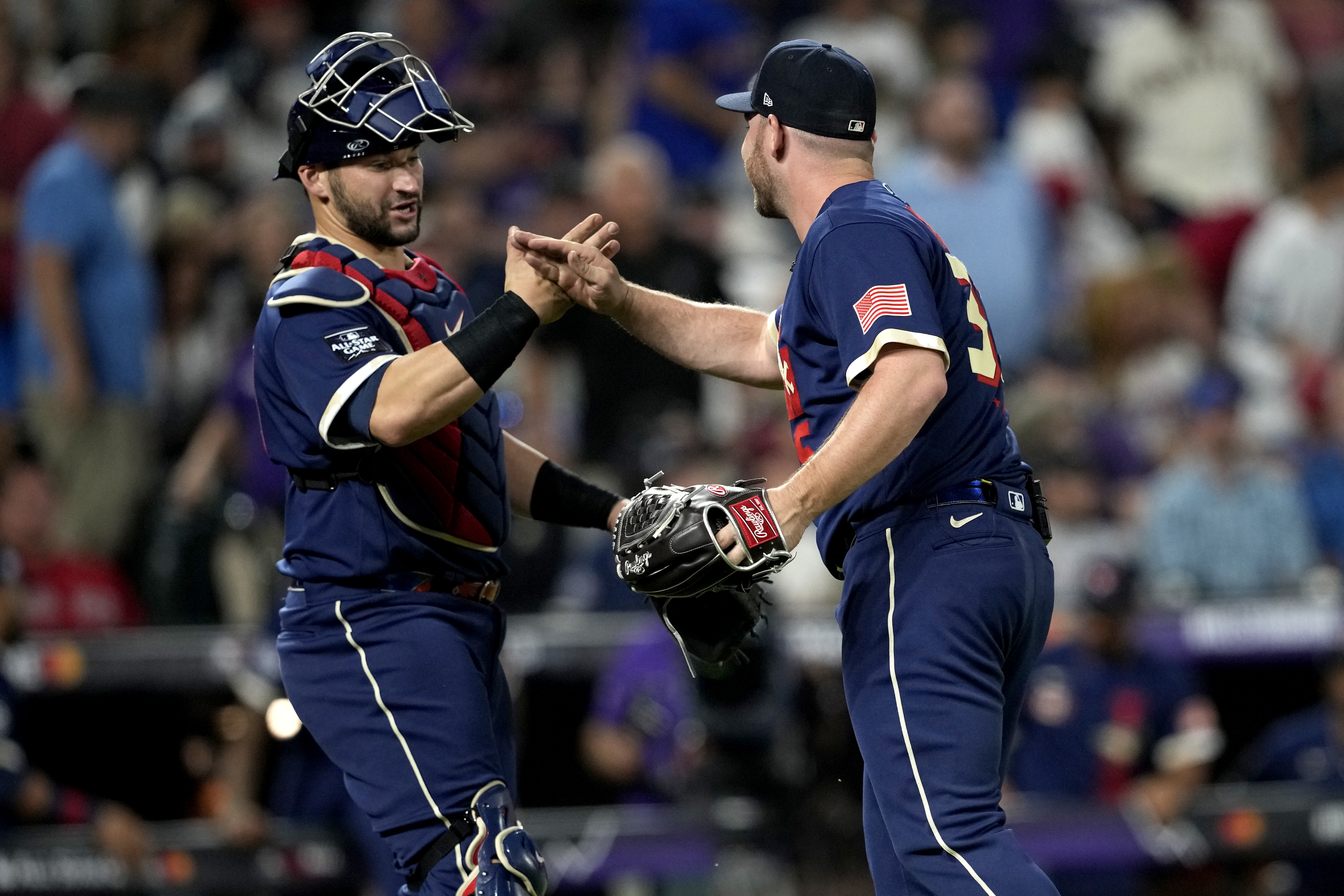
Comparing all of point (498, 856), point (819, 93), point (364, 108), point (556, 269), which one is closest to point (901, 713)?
point (498, 856)

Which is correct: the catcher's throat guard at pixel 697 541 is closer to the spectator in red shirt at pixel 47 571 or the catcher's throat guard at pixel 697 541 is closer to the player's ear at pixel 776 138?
the player's ear at pixel 776 138

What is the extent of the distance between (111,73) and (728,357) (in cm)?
544

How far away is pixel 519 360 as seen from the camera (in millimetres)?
8711

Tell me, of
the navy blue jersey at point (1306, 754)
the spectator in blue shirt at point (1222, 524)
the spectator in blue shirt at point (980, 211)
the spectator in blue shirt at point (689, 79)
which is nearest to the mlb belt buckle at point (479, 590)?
the spectator in blue shirt at point (1222, 524)

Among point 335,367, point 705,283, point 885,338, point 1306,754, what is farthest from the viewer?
point 705,283

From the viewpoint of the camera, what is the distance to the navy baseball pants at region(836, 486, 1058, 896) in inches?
149

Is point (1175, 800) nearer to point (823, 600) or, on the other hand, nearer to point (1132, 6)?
point (823, 600)

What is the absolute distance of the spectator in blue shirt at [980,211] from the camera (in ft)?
29.2

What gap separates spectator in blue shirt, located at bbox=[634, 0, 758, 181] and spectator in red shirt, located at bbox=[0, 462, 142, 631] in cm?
377

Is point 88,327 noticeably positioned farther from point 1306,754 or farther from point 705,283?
point 1306,754

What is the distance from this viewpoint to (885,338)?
12.2ft

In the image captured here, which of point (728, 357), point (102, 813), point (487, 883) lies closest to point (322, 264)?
point (728, 357)

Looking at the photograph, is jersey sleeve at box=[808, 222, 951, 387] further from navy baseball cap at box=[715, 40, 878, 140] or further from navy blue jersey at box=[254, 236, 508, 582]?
navy blue jersey at box=[254, 236, 508, 582]

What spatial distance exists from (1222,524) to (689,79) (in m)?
3.74
